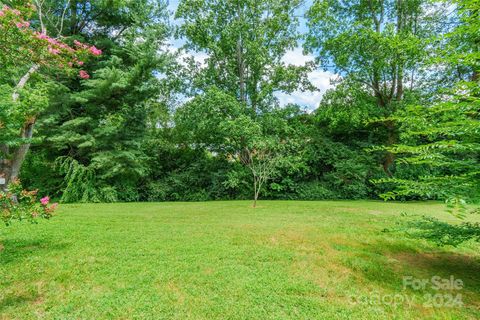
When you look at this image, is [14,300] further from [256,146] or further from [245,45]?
[245,45]

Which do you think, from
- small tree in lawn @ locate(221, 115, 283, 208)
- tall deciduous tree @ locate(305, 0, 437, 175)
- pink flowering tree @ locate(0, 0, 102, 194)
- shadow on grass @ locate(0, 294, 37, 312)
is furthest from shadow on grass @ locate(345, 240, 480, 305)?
tall deciduous tree @ locate(305, 0, 437, 175)

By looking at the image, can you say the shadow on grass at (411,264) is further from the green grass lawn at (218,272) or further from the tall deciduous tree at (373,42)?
the tall deciduous tree at (373,42)

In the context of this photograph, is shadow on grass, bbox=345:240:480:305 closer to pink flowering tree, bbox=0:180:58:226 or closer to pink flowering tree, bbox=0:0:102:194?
pink flowering tree, bbox=0:180:58:226

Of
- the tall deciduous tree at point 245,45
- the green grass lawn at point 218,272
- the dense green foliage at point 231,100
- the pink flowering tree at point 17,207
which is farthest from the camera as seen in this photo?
the tall deciduous tree at point 245,45

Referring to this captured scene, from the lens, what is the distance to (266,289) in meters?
2.71

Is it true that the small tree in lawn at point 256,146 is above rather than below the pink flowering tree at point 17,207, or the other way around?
above

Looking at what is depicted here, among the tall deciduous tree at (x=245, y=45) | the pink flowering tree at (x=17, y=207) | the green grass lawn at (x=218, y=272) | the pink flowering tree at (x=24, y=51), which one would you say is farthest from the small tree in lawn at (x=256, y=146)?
the pink flowering tree at (x=17, y=207)

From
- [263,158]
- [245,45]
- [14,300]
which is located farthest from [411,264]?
[245,45]

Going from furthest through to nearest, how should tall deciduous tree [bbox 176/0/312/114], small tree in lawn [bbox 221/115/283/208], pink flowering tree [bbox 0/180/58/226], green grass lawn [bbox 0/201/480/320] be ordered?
tall deciduous tree [bbox 176/0/312/114]
small tree in lawn [bbox 221/115/283/208]
pink flowering tree [bbox 0/180/58/226]
green grass lawn [bbox 0/201/480/320]

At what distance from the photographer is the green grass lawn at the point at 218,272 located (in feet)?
7.79

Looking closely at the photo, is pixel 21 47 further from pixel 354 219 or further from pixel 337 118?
pixel 337 118

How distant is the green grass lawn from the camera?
7.79ft

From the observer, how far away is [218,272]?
309 cm

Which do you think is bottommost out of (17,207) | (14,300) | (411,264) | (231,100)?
(14,300)
